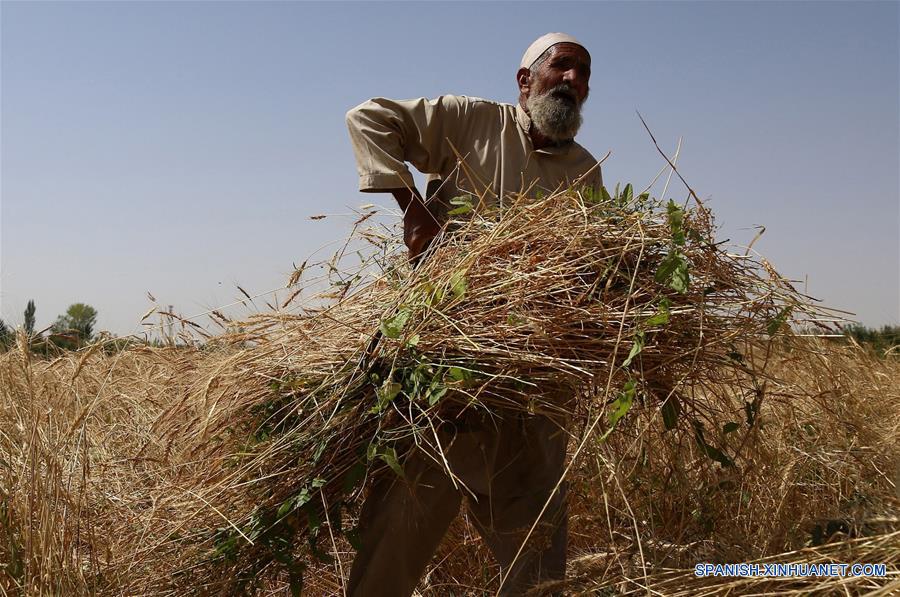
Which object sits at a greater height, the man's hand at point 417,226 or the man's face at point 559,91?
the man's face at point 559,91

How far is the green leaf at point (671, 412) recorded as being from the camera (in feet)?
6.25

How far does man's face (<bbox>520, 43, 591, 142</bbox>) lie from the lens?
2.85 m

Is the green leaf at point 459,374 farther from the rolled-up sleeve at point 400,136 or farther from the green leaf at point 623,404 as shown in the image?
the rolled-up sleeve at point 400,136

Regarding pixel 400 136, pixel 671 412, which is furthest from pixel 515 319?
pixel 400 136

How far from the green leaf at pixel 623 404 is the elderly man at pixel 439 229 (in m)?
0.17

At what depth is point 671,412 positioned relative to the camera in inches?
76.1

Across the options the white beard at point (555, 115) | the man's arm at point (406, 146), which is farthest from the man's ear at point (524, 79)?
the man's arm at point (406, 146)

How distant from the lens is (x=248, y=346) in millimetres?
2303

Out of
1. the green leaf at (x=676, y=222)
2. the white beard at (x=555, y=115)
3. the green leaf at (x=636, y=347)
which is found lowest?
the green leaf at (x=636, y=347)

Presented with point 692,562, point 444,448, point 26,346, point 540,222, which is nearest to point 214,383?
point 26,346

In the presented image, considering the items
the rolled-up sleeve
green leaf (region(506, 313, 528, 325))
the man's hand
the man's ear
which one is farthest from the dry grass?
the man's ear

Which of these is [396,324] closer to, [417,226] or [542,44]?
[417,226]

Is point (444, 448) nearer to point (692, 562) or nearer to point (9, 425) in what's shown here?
point (692, 562)

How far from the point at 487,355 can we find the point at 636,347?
1.22ft
